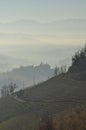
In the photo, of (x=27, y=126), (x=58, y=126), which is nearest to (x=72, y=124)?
(x=58, y=126)

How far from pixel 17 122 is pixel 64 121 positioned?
168 ft

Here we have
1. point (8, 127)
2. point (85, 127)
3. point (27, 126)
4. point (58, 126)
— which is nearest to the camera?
point (85, 127)

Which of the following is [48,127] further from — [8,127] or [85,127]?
[8,127]

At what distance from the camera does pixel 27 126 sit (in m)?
168

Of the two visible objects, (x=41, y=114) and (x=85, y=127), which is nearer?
(x=85, y=127)

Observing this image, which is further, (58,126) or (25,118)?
(25,118)

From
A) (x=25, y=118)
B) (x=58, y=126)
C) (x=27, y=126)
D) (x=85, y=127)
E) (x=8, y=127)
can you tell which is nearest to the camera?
(x=85, y=127)

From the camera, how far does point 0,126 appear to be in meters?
186

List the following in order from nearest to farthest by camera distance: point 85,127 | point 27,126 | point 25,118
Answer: point 85,127
point 27,126
point 25,118

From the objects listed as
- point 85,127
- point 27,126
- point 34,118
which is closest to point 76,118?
point 85,127

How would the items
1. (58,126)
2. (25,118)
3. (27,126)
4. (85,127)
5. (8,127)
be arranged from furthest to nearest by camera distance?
(25,118) → (8,127) → (27,126) → (58,126) → (85,127)

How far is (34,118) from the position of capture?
18575 centimetres

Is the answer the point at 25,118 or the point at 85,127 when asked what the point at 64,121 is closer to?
the point at 85,127

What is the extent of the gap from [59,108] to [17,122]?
90.9ft
